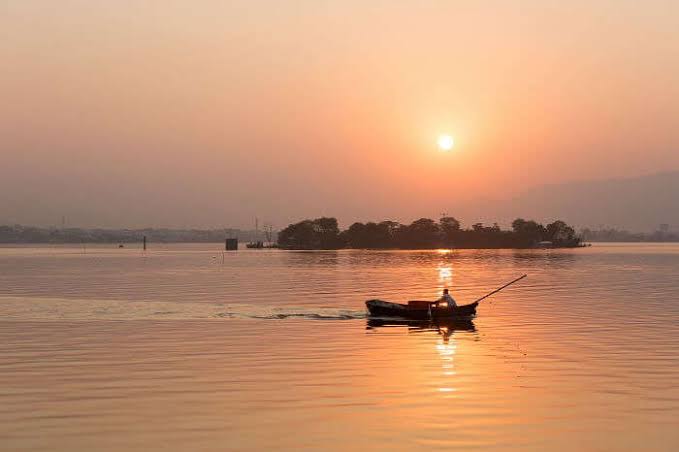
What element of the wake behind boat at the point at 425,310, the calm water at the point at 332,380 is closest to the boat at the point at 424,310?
the wake behind boat at the point at 425,310

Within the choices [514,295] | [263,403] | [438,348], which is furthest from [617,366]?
[514,295]

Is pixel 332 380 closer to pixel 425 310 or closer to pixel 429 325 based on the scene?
pixel 429 325

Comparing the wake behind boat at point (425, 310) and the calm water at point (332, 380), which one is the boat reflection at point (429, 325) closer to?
the wake behind boat at point (425, 310)

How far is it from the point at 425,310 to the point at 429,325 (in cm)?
123

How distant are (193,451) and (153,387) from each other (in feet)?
36.7

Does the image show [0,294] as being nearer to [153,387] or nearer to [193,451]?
[153,387]

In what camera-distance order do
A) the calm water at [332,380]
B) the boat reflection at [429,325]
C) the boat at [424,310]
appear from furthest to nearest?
the boat at [424,310], the boat reflection at [429,325], the calm water at [332,380]

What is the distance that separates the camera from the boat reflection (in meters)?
61.8

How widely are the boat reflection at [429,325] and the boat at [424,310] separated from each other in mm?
382

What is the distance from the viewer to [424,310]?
215 ft

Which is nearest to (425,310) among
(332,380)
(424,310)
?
(424,310)

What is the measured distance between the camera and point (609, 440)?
2733cm

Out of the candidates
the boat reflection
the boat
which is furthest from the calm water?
the boat

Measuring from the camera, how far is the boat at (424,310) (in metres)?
65.2
